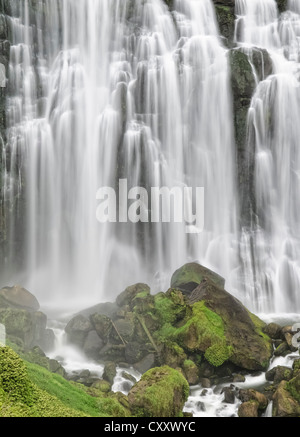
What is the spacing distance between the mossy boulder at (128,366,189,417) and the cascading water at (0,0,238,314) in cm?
1090

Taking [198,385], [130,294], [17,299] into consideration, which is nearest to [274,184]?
[130,294]

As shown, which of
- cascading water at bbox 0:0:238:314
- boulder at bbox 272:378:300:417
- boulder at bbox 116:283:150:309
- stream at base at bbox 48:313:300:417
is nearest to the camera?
boulder at bbox 272:378:300:417

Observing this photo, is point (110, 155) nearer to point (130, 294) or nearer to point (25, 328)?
point (130, 294)

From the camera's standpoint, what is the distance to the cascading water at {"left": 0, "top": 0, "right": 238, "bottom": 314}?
19891 millimetres

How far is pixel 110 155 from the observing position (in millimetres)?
20453

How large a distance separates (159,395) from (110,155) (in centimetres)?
1469

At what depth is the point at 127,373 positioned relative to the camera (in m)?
10.8

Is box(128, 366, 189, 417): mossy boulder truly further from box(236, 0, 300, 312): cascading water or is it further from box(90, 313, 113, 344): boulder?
box(236, 0, 300, 312): cascading water

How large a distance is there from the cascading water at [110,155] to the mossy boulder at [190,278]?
404 centimetres

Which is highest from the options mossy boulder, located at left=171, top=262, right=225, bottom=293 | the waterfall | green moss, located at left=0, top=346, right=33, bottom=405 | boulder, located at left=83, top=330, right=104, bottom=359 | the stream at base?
the waterfall

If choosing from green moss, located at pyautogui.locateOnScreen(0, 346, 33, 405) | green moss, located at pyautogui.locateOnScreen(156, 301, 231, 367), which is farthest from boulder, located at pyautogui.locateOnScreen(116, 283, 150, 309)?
green moss, located at pyautogui.locateOnScreen(0, 346, 33, 405)

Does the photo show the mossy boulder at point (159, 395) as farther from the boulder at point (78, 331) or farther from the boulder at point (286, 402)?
the boulder at point (78, 331)

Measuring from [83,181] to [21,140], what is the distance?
12.4ft
